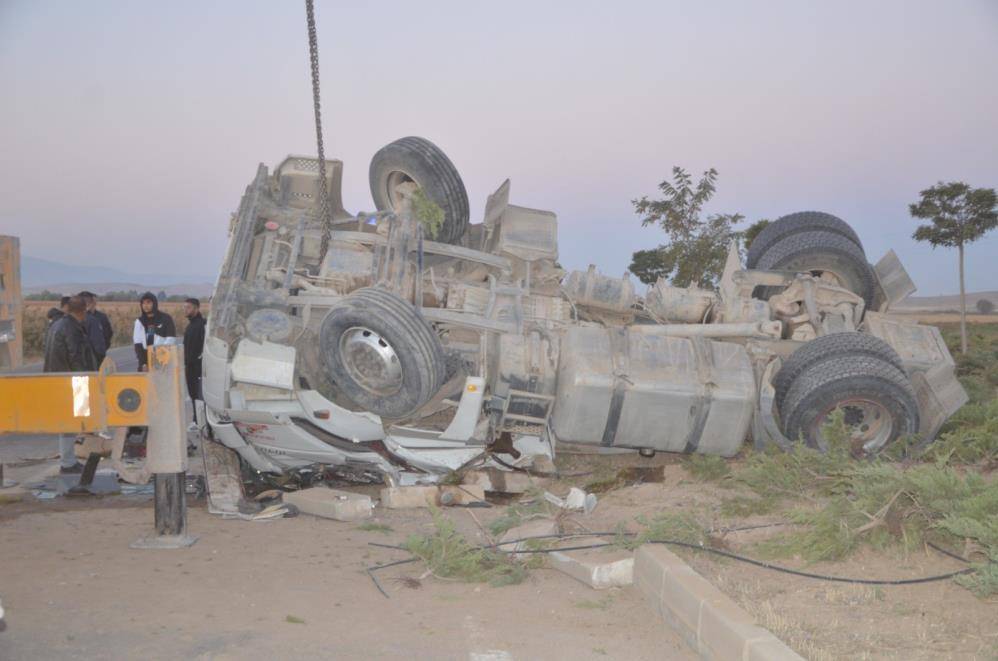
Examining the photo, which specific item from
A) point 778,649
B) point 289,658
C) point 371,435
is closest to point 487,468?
point 371,435

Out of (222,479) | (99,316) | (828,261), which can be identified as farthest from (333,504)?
(828,261)

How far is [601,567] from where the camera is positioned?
4.73 metres

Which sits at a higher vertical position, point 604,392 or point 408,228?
point 408,228

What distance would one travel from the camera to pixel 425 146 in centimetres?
821

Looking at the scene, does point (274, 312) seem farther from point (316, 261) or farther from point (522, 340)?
point (522, 340)

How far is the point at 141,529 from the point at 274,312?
1.79 metres

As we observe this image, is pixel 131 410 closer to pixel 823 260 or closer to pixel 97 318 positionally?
pixel 97 318

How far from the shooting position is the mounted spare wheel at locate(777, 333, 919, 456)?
685 cm

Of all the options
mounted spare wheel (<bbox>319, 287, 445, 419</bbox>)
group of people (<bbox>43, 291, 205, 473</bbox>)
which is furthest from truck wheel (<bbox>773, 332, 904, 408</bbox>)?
group of people (<bbox>43, 291, 205, 473</bbox>)

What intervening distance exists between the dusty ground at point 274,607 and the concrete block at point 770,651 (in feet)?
1.93

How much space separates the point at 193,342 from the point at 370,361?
3.75 meters

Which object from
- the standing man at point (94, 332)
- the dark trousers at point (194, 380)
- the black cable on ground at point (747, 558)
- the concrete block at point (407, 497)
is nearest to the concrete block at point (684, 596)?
the black cable on ground at point (747, 558)

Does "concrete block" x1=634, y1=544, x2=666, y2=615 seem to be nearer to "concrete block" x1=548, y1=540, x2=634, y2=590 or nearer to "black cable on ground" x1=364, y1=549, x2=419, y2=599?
"concrete block" x1=548, y1=540, x2=634, y2=590

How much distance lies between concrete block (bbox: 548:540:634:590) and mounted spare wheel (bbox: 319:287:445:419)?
6.21 feet
